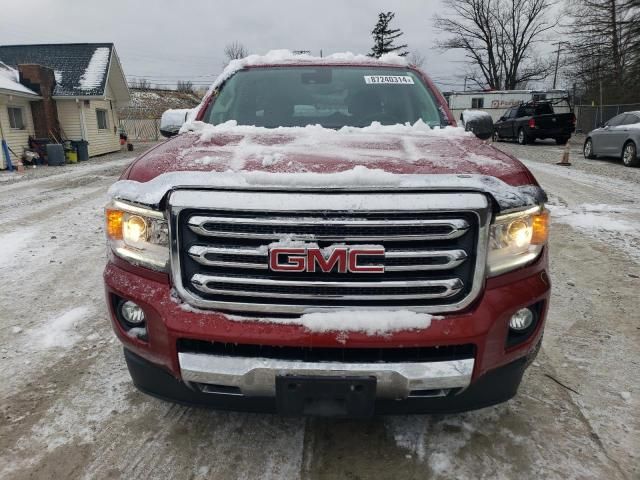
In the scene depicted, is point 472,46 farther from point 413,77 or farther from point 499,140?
point 413,77

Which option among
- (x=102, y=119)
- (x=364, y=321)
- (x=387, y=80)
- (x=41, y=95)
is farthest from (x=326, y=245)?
(x=102, y=119)

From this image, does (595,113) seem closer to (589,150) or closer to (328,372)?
(589,150)

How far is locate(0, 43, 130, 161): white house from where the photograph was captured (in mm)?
20766

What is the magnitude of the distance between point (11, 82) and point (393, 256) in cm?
2220

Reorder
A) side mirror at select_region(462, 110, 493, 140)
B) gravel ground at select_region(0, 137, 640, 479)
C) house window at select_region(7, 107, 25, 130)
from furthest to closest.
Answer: house window at select_region(7, 107, 25, 130)
side mirror at select_region(462, 110, 493, 140)
gravel ground at select_region(0, 137, 640, 479)

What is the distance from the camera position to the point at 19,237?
21.1 ft

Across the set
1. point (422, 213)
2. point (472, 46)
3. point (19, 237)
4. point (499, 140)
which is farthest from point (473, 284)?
point (472, 46)

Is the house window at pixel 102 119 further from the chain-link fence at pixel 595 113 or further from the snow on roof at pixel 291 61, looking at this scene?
the chain-link fence at pixel 595 113

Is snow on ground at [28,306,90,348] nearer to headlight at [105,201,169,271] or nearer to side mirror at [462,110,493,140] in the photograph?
headlight at [105,201,169,271]

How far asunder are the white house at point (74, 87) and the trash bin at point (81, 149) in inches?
54.6

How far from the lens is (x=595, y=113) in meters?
27.4

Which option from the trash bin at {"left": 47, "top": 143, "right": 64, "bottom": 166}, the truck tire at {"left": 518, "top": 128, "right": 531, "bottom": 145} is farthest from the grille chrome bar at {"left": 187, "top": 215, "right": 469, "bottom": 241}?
the truck tire at {"left": 518, "top": 128, "right": 531, "bottom": 145}

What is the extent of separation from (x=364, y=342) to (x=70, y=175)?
15.0 metres

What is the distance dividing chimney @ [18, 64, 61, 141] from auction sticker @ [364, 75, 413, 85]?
20.8 m
